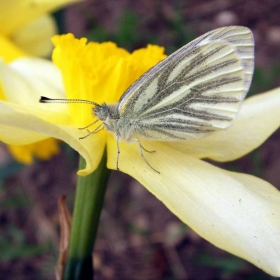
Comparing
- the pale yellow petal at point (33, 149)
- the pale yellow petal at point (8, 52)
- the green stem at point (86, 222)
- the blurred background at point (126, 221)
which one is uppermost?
the pale yellow petal at point (8, 52)

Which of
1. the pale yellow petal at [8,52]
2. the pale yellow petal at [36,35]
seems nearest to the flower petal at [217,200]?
the pale yellow petal at [8,52]

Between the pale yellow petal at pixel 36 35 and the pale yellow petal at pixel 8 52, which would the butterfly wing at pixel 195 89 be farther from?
the pale yellow petal at pixel 36 35

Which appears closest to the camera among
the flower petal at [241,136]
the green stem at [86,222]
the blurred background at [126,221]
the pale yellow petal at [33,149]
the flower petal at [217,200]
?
the flower petal at [217,200]

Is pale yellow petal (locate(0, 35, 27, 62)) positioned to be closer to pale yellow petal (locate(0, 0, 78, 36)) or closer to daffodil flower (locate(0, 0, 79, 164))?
daffodil flower (locate(0, 0, 79, 164))

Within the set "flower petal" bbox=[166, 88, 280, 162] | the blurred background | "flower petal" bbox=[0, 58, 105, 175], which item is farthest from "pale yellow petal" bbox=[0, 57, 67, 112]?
the blurred background

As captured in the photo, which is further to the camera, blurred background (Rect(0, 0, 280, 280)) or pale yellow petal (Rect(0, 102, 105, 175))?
blurred background (Rect(0, 0, 280, 280))

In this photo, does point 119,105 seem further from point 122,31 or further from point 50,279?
point 122,31
